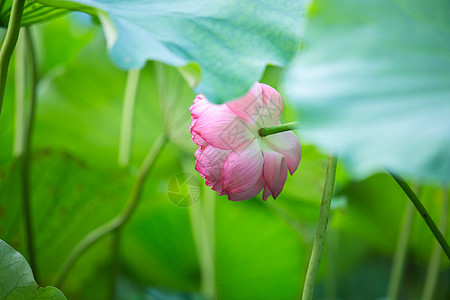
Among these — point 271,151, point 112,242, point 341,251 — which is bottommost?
point 341,251

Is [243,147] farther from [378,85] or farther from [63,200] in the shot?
[63,200]

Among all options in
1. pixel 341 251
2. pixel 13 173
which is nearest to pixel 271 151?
pixel 13 173

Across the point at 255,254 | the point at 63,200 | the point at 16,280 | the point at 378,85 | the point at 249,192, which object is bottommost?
the point at 255,254

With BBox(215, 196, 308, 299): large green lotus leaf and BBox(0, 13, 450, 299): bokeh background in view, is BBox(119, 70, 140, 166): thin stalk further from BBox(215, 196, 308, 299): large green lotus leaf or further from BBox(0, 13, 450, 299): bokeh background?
BBox(215, 196, 308, 299): large green lotus leaf

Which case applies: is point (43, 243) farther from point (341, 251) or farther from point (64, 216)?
point (341, 251)

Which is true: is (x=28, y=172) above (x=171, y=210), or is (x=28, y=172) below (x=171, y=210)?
above

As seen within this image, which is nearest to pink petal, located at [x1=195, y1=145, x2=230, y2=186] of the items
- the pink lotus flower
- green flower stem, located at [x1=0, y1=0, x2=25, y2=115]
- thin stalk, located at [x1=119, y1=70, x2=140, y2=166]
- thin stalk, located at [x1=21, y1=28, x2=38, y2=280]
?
the pink lotus flower

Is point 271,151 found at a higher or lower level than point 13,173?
higher

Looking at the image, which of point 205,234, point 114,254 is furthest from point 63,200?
point 205,234
